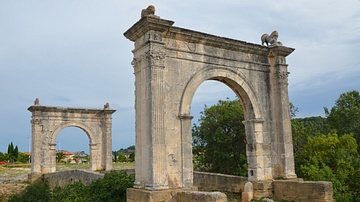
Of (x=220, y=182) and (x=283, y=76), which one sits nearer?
(x=283, y=76)

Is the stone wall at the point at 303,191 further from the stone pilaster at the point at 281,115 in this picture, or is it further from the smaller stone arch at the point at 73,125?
the smaller stone arch at the point at 73,125

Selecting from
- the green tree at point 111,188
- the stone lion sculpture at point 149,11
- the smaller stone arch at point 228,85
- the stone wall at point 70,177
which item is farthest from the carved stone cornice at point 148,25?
the stone wall at point 70,177

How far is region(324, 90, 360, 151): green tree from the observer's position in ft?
74.0

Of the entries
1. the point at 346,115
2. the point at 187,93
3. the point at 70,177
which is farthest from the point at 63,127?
the point at 346,115

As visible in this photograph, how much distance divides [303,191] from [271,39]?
17.0ft

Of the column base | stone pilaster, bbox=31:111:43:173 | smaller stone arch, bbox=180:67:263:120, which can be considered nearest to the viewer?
the column base

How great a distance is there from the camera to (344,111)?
76.5 ft

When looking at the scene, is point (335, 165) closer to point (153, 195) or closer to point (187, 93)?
point (187, 93)

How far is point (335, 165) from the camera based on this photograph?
1360 cm

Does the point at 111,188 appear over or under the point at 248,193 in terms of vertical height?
over

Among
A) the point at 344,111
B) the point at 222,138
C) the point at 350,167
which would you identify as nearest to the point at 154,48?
the point at 350,167

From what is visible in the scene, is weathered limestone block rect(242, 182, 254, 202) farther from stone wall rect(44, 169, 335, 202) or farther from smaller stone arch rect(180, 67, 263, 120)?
smaller stone arch rect(180, 67, 263, 120)

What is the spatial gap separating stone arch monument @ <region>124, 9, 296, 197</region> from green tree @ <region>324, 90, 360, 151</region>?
1364 centimetres

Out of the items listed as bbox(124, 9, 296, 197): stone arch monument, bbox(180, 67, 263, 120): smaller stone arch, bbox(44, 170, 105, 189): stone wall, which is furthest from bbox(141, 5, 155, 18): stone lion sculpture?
bbox(44, 170, 105, 189): stone wall
